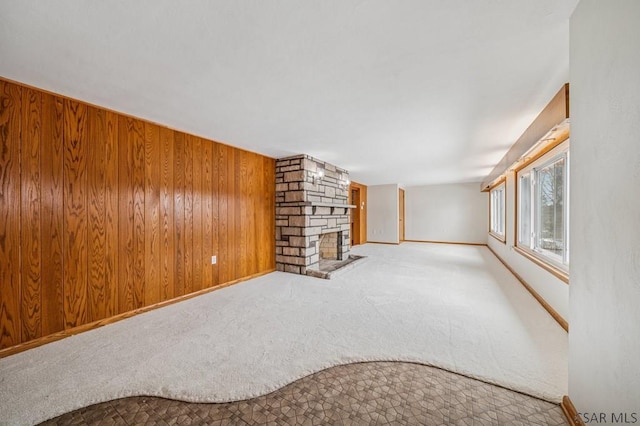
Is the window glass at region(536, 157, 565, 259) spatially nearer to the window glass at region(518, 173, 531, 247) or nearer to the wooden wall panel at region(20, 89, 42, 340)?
the window glass at region(518, 173, 531, 247)

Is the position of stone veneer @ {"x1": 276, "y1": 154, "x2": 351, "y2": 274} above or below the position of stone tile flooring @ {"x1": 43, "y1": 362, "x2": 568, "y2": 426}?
above

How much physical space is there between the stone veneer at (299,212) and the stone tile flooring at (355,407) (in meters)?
2.70

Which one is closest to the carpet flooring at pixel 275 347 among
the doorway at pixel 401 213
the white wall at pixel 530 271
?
the white wall at pixel 530 271

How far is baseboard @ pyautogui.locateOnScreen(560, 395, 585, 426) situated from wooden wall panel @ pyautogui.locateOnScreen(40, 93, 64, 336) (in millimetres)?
3595

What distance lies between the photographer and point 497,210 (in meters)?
6.64

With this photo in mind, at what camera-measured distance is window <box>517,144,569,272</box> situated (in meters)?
2.59

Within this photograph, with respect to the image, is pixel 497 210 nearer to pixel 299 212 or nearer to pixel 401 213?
pixel 401 213

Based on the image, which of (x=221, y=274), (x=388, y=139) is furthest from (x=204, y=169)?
(x=388, y=139)

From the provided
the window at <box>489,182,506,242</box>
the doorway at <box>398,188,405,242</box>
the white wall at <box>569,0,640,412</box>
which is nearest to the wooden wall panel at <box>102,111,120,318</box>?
the white wall at <box>569,0,640,412</box>

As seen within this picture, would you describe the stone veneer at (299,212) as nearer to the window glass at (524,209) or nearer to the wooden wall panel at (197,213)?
the wooden wall panel at (197,213)

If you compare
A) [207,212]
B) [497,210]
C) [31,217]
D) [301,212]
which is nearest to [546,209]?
[301,212]

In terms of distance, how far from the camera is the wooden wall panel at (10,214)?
6.01 ft

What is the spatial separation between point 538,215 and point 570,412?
3.02 metres

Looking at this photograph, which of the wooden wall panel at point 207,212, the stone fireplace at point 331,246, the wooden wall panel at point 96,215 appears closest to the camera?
the wooden wall panel at point 96,215
